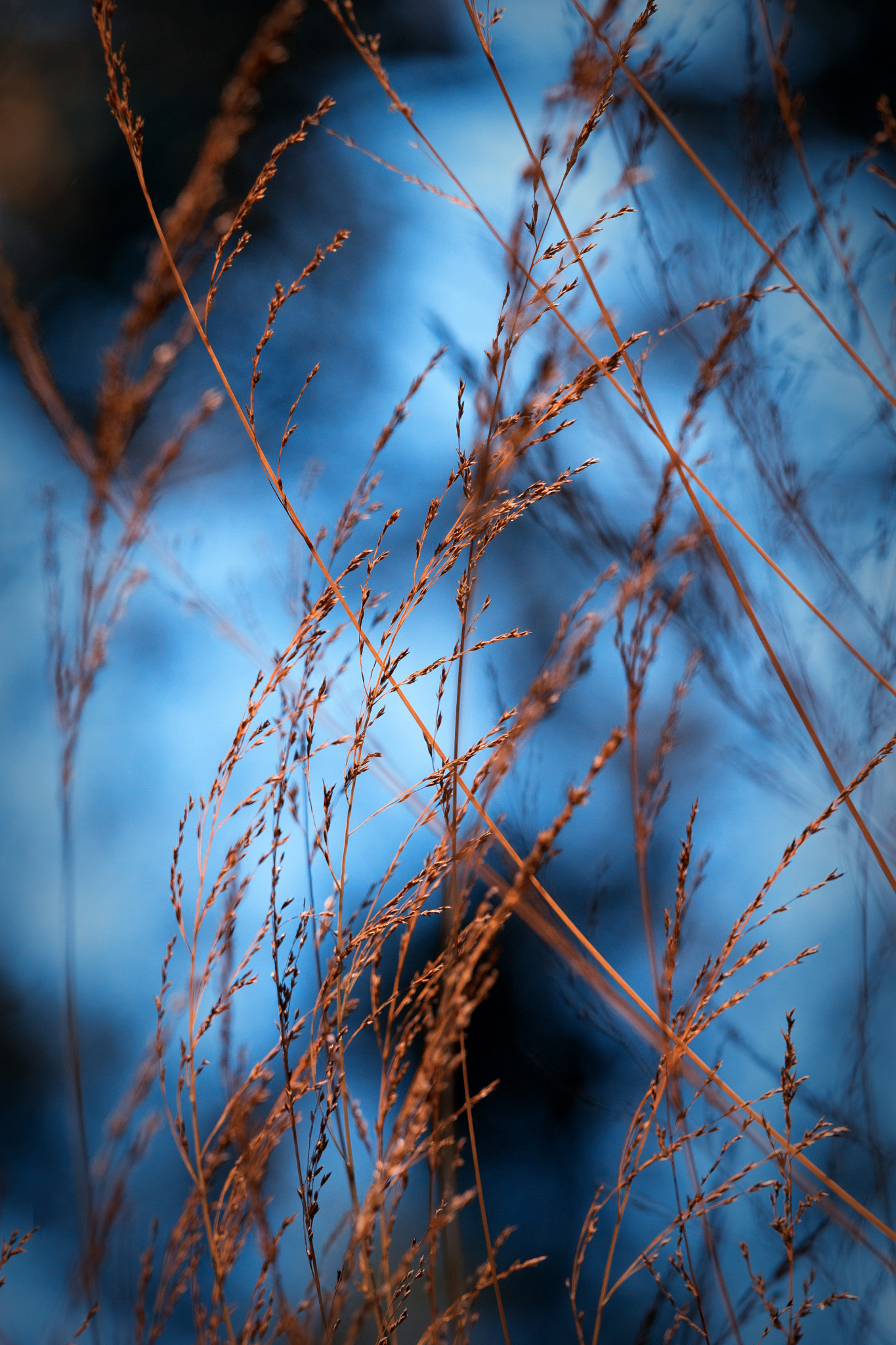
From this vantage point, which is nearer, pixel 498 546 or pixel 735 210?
pixel 735 210

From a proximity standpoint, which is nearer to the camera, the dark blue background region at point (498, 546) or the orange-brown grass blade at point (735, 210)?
the orange-brown grass blade at point (735, 210)

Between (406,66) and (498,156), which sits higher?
(406,66)

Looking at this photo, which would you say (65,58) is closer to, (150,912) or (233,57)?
(233,57)

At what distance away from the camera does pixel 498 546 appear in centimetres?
103

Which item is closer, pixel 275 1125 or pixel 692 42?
pixel 275 1125

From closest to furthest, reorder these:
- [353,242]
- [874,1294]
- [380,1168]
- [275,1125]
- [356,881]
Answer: [380,1168]
[275,1125]
[874,1294]
[356,881]
[353,242]

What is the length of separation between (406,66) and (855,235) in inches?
27.2

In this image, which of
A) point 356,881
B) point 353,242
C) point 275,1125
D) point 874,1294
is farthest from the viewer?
point 353,242

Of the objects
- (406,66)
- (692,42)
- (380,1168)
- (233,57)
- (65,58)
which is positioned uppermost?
(65,58)

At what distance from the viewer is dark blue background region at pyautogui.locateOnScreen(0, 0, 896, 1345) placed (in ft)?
3.04

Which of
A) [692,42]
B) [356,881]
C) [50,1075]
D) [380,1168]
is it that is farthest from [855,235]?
[50,1075]

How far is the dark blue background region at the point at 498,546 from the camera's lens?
0.93 m

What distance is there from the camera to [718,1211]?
2.83 ft

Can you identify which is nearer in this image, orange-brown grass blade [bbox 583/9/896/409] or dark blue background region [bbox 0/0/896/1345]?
orange-brown grass blade [bbox 583/9/896/409]
